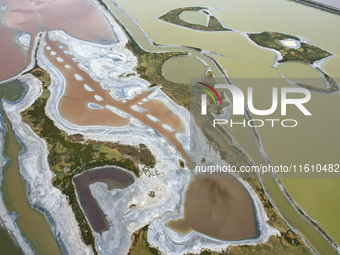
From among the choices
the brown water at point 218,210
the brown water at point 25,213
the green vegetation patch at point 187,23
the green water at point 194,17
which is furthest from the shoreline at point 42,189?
the green water at point 194,17

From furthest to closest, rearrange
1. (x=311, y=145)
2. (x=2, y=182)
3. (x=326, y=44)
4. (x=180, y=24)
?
(x=180, y=24) < (x=326, y=44) < (x=311, y=145) < (x=2, y=182)

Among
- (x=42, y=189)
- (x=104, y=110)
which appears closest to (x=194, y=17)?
(x=104, y=110)

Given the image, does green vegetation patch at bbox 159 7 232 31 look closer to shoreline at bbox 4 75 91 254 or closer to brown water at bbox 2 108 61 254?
shoreline at bbox 4 75 91 254

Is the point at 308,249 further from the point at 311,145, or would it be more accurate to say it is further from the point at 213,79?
the point at 213,79

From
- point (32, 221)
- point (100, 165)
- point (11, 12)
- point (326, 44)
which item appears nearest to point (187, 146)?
point (100, 165)

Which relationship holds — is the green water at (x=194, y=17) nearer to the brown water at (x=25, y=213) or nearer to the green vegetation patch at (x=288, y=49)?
the green vegetation patch at (x=288, y=49)

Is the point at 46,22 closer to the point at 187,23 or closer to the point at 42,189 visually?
the point at 187,23
